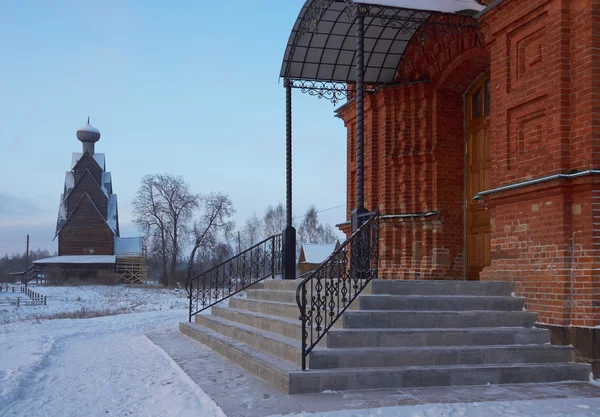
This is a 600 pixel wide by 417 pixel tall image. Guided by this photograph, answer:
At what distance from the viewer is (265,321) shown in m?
7.86

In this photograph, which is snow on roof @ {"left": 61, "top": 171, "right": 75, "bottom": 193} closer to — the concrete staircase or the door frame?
the door frame

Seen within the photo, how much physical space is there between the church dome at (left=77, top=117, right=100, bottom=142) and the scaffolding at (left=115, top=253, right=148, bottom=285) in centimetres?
942

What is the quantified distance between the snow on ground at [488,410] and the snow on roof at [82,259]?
3987 cm

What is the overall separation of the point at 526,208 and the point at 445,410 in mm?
2989

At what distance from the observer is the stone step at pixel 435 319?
21.1 feet

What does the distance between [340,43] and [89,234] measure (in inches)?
1433

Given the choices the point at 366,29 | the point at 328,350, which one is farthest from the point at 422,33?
the point at 328,350

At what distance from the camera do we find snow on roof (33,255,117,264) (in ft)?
139

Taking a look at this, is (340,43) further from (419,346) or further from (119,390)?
(119,390)

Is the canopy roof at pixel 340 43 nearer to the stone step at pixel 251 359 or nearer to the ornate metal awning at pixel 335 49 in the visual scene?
the ornate metal awning at pixel 335 49

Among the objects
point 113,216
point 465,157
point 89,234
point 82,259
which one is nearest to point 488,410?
point 465,157

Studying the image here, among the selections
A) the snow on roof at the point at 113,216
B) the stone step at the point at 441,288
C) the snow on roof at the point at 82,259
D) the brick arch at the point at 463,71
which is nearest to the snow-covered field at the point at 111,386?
the stone step at the point at 441,288

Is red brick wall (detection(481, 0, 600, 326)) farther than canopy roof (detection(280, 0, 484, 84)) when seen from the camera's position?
No

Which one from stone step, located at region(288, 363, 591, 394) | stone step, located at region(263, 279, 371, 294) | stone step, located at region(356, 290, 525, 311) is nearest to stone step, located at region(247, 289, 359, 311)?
stone step, located at region(263, 279, 371, 294)
